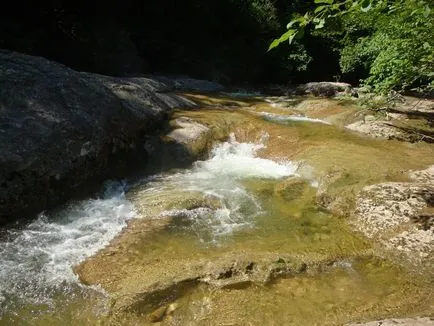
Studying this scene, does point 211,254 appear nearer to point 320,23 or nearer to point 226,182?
point 226,182

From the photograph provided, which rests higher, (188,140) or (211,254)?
(188,140)

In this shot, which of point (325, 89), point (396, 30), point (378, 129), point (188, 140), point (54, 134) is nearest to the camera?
point (54, 134)

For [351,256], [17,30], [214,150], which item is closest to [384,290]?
[351,256]

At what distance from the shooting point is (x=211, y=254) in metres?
5.77

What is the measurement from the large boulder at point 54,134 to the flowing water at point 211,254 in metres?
0.41

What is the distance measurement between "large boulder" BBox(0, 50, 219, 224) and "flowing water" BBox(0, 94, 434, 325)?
414mm

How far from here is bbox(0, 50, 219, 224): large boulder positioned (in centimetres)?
639

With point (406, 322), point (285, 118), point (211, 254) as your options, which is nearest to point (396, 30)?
point (285, 118)

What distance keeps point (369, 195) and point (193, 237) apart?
307 centimetres

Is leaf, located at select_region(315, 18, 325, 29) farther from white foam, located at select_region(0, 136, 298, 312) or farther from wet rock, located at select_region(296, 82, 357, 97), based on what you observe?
wet rock, located at select_region(296, 82, 357, 97)

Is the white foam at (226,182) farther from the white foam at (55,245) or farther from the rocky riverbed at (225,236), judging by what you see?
the white foam at (55,245)

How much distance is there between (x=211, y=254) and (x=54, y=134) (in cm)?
341

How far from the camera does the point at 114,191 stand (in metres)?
7.80

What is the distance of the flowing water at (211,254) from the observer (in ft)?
15.5
